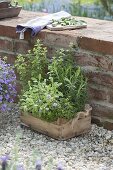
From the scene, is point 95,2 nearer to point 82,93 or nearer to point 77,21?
point 77,21

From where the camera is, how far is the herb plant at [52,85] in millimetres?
3818

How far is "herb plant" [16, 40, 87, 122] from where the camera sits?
3.82 metres

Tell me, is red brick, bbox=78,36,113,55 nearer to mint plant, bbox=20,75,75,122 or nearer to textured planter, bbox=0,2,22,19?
mint plant, bbox=20,75,75,122

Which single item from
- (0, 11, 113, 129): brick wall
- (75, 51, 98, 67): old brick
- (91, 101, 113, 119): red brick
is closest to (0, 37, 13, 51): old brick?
(0, 11, 113, 129): brick wall

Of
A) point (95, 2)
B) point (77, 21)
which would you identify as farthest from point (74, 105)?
point (95, 2)

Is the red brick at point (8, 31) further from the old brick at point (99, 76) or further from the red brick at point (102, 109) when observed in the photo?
the red brick at point (102, 109)

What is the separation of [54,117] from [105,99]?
1.53ft

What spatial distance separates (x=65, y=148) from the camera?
3.75 m

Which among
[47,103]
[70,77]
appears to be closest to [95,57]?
[70,77]

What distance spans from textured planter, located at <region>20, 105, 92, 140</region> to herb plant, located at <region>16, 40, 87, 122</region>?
0.04m

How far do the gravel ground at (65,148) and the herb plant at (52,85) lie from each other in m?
0.19

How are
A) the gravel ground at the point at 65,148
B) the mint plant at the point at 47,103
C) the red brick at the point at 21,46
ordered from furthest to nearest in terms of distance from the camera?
the red brick at the point at 21,46
the mint plant at the point at 47,103
the gravel ground at the point at 65,148

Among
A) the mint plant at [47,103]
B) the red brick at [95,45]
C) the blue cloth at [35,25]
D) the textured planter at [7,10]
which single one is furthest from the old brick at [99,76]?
the textured planter at [7,10]

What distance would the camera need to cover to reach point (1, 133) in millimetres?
3984
